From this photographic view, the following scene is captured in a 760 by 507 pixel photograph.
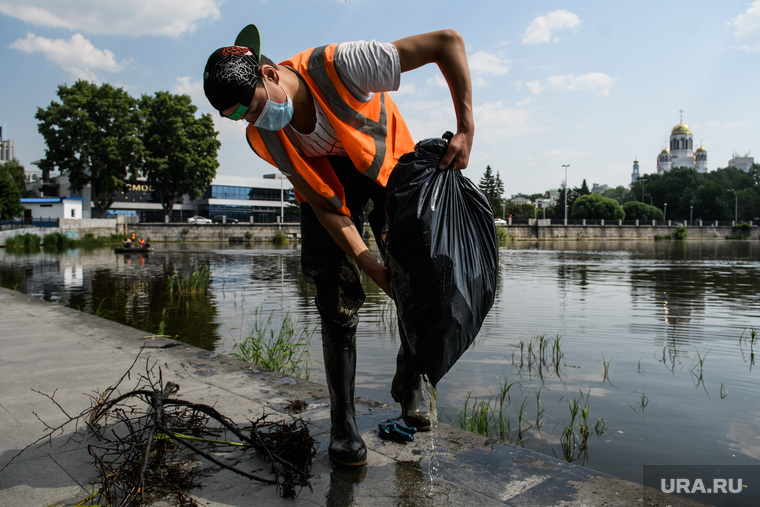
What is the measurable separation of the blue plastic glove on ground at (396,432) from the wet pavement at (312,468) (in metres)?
0.03

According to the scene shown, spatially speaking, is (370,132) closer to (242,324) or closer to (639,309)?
(242,324)

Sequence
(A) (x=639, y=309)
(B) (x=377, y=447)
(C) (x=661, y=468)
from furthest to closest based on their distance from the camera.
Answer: (A) (x=639, y=309), (C) (x=661, y=468), (B) (x=377, y=447)

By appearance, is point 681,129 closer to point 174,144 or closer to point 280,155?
point 174,144

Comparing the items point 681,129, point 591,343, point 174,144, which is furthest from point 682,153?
point 591,343

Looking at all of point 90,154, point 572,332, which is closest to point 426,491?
point 572,332

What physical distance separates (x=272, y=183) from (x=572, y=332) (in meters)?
75.1

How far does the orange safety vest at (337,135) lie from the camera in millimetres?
2039

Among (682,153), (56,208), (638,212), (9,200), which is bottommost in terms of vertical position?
(56,208)

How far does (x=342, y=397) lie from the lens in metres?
2.28

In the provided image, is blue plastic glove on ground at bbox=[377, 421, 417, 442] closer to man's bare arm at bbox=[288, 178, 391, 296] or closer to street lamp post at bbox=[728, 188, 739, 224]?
man's bare arm at bbox=[288, 178, 391, 296]

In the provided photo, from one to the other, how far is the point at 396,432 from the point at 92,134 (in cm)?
4893

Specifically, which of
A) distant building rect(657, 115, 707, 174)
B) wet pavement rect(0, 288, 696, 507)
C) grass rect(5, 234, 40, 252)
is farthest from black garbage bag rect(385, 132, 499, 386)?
distant building rect(657, 115, 707, 174)

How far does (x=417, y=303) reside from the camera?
1.89m

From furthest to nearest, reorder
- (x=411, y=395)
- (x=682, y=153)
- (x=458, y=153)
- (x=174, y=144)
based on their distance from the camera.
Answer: (x=682, y=153) → (x=174, y=144) → (x=411, y=395) → (x=458, y=153)
